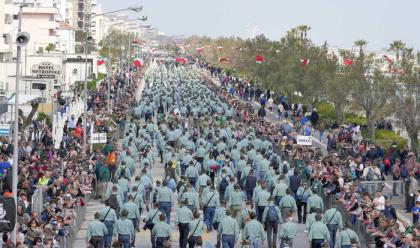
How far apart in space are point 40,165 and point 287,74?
49447 mm

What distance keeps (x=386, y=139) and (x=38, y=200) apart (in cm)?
2957

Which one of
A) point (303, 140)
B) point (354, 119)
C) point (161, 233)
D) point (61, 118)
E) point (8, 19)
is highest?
point (8, 19)

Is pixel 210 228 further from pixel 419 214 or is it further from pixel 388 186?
pixel 388 186

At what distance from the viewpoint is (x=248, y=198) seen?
3256 cm

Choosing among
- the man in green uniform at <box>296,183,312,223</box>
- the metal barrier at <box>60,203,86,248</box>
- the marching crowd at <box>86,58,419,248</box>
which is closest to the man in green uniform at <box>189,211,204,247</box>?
the marching crowd at <box>86,58,419,248</box>

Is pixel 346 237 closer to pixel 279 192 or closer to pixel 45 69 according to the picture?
pixel 279 192

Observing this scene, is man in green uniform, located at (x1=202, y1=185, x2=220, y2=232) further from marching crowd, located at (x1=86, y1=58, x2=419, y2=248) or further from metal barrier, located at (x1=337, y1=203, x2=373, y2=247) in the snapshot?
metal barrier, located at (x1=337, y1=203, x2=373, y2=247)

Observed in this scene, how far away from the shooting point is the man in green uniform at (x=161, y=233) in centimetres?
2391

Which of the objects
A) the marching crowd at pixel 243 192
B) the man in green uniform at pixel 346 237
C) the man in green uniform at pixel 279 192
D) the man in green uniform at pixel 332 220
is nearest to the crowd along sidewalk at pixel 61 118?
the marching crowd at pixel 243 192

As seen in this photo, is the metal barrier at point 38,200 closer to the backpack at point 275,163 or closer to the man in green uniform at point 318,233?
the man in green uniform at point 318,233

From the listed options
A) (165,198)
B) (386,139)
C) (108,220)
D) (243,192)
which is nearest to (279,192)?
(243,192)

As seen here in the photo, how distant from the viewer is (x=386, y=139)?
54.0 meters

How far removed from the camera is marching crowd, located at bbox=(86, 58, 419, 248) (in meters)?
24.0

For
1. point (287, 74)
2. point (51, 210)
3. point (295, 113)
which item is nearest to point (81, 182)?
point (51, 210)
